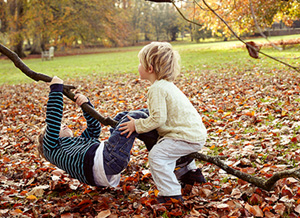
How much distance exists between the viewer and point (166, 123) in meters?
2.47

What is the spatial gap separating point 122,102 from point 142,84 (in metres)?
2.39

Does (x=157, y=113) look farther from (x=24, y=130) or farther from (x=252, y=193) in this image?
(x=24, y=130)

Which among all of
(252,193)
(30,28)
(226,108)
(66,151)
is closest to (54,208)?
(66,151)

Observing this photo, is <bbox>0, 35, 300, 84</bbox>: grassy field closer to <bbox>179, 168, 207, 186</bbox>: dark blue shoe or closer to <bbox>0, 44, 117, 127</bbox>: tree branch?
<bbox>179, 168, 207, 186</bbox>: dark blue shoe

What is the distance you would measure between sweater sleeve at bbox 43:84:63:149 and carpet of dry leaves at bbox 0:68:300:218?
0.56m

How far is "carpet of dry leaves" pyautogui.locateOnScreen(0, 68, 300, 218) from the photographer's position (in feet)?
7.79

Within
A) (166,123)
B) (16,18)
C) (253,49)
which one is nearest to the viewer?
(253,49)

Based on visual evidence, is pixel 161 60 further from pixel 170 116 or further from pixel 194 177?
pixel 194 177

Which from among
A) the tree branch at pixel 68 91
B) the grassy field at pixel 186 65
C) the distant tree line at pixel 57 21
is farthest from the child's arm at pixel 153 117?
the distant tree line at pixel 57 21

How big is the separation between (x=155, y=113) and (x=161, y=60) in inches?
17.6

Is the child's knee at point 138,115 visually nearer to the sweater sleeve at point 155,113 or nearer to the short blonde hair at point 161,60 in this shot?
the sweater sleeve at point 155,113

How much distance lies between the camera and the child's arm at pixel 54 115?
261 centimetres

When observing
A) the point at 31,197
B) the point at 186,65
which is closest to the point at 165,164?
the point at 31,197

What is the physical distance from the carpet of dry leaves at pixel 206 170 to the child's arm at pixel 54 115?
1.86ft
